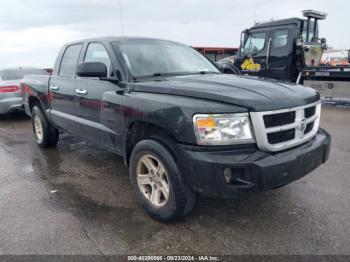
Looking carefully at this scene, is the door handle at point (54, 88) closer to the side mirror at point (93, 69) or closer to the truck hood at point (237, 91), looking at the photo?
the side mirror at point (93, 69)

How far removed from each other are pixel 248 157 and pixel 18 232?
2.24 metres

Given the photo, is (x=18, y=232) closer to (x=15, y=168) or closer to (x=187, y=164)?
(x=187, y=164)

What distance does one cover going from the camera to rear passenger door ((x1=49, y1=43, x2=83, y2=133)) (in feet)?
14.8

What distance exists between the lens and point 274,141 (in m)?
2.70

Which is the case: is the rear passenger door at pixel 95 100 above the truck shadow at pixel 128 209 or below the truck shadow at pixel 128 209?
above

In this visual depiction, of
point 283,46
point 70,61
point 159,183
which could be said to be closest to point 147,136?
point 159,183

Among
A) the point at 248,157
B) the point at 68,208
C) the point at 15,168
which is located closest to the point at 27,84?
the point at 15,168

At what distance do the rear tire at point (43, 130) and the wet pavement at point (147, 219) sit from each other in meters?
1.08

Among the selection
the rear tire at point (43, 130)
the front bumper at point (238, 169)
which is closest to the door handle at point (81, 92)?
the rear tire at point (43, 130)

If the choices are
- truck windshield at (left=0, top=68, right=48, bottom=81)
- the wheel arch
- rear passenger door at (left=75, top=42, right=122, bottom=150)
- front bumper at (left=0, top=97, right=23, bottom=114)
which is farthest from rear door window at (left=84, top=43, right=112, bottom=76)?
truck windshield at (left=0, top=68, right=48, bottom=81)

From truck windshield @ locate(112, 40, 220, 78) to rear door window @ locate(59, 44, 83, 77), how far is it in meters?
1.02

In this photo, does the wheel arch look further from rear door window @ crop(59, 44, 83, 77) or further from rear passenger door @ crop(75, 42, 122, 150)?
rear door window @ crop(59, 44, 83, 77)

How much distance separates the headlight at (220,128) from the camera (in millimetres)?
2590

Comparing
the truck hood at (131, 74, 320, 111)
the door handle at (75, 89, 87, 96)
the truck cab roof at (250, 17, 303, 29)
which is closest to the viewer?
the truck hood at (131, 74, 320, 111)
